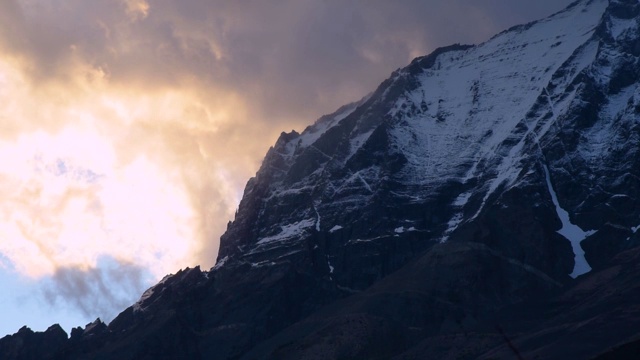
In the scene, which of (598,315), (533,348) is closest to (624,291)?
(598,315)

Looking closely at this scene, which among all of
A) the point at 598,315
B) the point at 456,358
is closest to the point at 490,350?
the point at 456,358

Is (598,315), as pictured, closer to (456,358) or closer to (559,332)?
(559,332)

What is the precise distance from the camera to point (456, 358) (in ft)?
656

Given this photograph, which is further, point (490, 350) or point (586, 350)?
point (490, 350)

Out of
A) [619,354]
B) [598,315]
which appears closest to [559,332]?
[598,315]

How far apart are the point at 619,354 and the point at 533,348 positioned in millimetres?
18324

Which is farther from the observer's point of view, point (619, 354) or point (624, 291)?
point (624, 291)

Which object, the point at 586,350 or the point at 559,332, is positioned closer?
the point at 586,350

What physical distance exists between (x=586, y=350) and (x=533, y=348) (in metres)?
10.6

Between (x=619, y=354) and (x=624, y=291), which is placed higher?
(x=624, y=291)

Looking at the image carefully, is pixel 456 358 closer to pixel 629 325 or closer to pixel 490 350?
pixel 490 350

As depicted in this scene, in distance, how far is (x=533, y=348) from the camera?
188 meters

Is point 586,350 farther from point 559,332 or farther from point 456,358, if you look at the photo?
point 456,358

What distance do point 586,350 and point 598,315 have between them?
1474 cm
